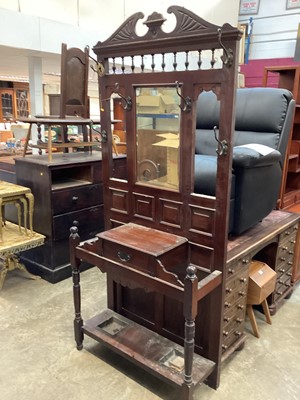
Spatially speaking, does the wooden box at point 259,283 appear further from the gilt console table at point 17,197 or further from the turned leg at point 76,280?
the gilt console table at point 17,197

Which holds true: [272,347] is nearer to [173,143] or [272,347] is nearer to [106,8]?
[173,143]

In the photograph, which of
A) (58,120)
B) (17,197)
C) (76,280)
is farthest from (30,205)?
(76,280)

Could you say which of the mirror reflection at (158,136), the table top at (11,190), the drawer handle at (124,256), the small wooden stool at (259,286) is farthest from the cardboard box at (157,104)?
Answer: the table top at (11,190)

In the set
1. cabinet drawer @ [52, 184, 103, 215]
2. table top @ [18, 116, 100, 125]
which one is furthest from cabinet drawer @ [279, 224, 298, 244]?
table top @ [18, 116, 100, 125]

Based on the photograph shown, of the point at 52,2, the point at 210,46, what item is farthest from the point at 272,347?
the point at 52,2

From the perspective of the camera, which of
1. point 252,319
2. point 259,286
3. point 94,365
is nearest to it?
point 94,365

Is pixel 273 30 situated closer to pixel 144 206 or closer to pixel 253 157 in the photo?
pixel 253 157

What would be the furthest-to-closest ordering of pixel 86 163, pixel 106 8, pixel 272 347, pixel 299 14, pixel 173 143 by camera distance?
pixel 299 14, pixel 106 8, pixel 86 163, pixel 272 347, pixel 173 143

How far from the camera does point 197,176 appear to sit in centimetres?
195

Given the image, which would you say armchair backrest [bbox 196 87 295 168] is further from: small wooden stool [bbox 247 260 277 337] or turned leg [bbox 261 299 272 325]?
turned leg [bbox 261 299 272 325]

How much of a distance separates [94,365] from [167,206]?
3.51 ft

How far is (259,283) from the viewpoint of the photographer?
2.27 metres

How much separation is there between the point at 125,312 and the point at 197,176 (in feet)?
3.61

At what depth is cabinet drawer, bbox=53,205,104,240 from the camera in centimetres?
307
